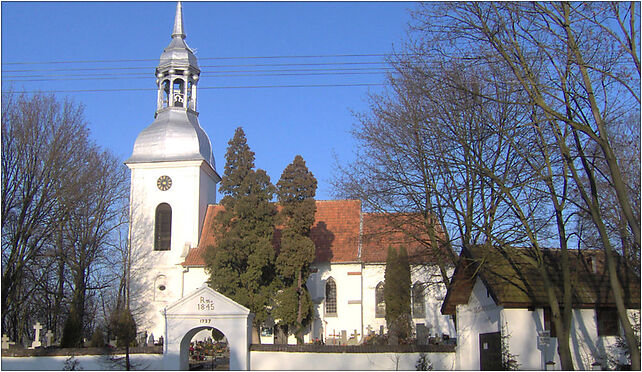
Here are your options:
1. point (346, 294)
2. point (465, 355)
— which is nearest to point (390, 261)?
point (346, 294)

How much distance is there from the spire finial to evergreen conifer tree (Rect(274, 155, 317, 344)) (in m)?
14.2

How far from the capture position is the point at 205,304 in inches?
904

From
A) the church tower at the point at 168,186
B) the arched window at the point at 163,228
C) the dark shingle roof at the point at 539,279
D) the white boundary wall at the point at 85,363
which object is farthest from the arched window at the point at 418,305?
the white boundary wall at the point at 85,363

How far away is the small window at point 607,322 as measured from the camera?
19.2m

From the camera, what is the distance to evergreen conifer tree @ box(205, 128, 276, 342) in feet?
101

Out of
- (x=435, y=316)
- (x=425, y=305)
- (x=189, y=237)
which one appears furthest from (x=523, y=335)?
(x=189, y=237)

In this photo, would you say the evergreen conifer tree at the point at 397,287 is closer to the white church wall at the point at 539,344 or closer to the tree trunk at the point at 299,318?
the tree trunk at the point at 299,318

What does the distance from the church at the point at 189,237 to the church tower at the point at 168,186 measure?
0.06 meters

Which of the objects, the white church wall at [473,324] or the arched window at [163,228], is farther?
the arched window at [163,228]

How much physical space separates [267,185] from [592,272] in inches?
645

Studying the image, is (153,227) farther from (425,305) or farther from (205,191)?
(425,305)

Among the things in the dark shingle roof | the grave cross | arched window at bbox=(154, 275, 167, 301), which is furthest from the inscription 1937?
arched window at bbox=(154, 275, 167, 301)

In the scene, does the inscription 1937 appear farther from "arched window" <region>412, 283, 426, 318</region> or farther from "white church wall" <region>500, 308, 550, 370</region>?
"arched window" <region>412, 283, 426, 318</region>

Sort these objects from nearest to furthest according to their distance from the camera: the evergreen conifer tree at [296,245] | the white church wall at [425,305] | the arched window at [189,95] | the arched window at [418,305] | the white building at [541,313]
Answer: the white building at [541,313], the evergreen conifer tree at [296,245], the white church wall at [425,305], the arched window at [418,305], the arched window at [189,95]
